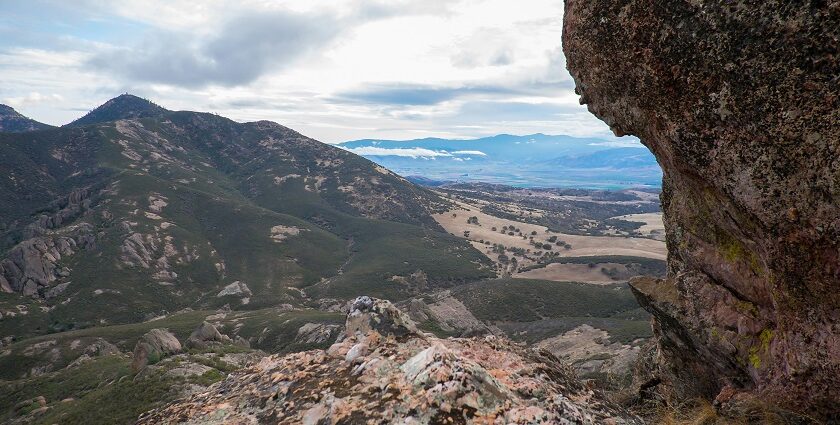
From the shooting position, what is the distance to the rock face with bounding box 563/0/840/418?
Answer: 666 centimetres

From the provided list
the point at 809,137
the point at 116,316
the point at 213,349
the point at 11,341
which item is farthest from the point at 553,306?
the point at 11,341

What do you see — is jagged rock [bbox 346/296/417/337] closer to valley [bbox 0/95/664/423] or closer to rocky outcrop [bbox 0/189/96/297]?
valley [bbox 0/95/664/423]

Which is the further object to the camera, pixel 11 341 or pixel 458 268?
pixel 458 268

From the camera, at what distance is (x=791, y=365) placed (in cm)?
840

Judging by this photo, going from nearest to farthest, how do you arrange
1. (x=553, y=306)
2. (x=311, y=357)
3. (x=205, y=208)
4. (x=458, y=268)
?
(x=311, y=357) < (x=553, y=306) < (x=458, y=268) < (x=205, y=208)

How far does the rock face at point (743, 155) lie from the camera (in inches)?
262

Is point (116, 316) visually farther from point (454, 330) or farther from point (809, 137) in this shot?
point (809, 137)

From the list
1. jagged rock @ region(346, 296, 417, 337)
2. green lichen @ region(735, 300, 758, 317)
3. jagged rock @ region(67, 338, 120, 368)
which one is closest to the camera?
green lichen @ region(735, 300, 758, 317)

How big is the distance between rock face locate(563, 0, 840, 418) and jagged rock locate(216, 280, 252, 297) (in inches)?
4940

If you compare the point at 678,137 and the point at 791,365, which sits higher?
the point at 678,137

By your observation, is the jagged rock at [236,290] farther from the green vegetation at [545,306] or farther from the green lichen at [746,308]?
the green lichen at [746,308]

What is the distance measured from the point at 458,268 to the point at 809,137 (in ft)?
428

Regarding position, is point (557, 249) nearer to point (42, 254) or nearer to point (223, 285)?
point (223, 285)

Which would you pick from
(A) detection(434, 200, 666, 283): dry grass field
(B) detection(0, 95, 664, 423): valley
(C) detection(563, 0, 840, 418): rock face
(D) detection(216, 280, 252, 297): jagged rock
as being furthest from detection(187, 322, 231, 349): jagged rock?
(A) detection(434, 200, 666, 283): dry grass field
